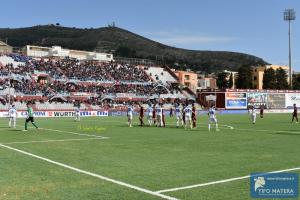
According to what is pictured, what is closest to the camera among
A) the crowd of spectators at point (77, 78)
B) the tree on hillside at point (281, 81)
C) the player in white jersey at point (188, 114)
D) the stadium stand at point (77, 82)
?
the player in white jersey at point (188, 114)

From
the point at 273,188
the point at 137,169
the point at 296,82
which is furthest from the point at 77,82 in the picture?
the point at 296,82

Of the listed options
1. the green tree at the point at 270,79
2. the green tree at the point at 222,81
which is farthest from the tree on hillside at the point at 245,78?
the green tree at the point at 222,81

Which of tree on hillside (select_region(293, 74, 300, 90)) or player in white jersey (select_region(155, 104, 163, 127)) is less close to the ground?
tree on hillside (select_region(293, 74, 300, 90))

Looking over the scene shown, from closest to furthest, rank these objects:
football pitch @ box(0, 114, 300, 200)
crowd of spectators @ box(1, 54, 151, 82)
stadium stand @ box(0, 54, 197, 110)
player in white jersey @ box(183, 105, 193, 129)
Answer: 1. football pitch @ box(0, 114, 300, 200)
2. player in white jersey @ box(183, 105, 193, 129)
3. stadium stand @ box(0, 54, 197, 110)
4. crowd of spectators @ box(1, 54, 151, 82)

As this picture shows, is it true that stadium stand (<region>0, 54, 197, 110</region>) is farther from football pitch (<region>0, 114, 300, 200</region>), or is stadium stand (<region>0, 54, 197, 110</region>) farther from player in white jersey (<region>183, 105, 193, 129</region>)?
football pitch (<region>0, 114, 300, 200</region>)

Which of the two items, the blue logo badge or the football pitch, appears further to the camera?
the football pitch

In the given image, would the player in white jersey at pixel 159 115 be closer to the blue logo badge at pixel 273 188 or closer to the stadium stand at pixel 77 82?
the blue logo badge at pixel 273 188

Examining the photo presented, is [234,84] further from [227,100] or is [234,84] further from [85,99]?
[85,99]

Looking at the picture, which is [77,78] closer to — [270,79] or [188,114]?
[188,114]

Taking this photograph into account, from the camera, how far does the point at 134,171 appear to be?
13.4 metres

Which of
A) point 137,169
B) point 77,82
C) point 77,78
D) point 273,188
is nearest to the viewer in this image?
point 273,188

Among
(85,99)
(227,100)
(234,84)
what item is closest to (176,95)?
(227,100)

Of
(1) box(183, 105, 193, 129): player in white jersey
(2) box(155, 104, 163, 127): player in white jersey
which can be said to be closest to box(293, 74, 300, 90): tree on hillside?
(2) box(155, 104, 163, 127): player in white jersey

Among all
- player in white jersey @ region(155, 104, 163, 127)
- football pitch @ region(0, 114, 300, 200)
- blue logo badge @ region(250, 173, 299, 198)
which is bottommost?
football pitch @ region(0, 114, 300, 200)
